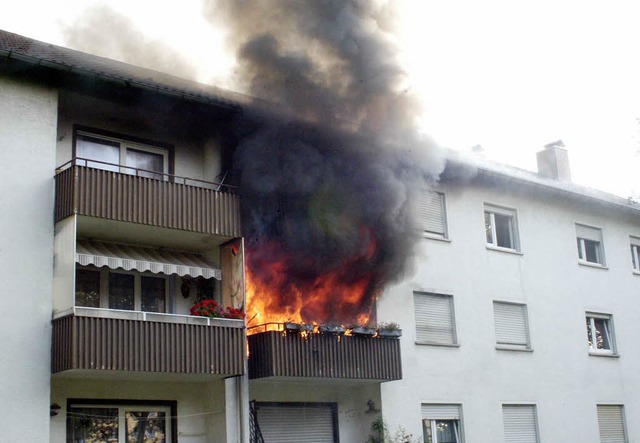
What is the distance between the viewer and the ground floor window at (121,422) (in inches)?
Result: 618

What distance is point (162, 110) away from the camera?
1745cm

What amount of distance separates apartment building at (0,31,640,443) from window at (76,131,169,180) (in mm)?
43

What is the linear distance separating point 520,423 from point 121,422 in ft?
34.3

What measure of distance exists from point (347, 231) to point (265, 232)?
1774 millimetres

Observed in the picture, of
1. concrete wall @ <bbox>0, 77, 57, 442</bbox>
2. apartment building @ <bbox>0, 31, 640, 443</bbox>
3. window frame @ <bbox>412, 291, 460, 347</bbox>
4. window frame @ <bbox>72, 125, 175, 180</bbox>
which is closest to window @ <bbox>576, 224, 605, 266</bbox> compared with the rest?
apartment building @ <bbox>0, 31, 640, 443</bbox>

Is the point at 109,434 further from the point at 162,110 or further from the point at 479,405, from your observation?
the point at 479,405

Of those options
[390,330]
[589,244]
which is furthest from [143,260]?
[589,244]

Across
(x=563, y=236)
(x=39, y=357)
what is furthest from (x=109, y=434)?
(x=563, y=236)

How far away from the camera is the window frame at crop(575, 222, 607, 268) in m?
25.7

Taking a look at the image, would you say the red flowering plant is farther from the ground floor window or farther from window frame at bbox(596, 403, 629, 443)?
window frame at bbox(596, 403, 629, 443)

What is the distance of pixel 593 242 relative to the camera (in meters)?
26.4

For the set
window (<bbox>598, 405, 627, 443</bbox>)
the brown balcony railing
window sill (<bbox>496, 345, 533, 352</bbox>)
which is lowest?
window (<bbox>598, 405, 627, 443</bbox>)

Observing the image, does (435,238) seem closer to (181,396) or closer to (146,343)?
(181,396)

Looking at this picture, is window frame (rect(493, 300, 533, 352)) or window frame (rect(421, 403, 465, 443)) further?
window frame (rect(493, 300, 533, 352))
